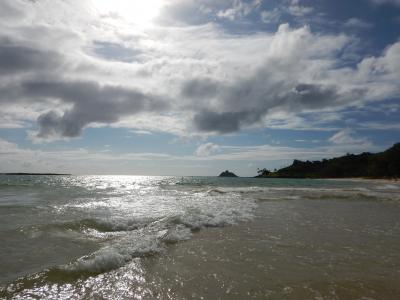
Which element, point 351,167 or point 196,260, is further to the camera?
point 351,167

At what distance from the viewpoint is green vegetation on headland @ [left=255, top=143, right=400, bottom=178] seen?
352 ft

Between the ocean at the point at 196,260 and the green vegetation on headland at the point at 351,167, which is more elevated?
the green vegetation on headland at the point at 351,167

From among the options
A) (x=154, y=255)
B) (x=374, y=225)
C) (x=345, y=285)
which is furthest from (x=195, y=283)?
(x=374, y=225)

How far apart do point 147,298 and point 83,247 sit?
422cm

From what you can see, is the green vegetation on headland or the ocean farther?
the green vegetation on headland

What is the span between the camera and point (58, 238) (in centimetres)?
949

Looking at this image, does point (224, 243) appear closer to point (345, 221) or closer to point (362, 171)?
point (345, 221)

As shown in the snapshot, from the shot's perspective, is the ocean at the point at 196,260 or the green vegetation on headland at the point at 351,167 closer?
the ocean at the point at 196,260

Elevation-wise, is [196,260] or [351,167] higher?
[351,167]

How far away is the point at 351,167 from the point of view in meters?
144

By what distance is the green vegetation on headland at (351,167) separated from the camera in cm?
10731

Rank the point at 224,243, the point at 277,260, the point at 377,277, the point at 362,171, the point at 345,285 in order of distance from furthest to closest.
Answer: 1. the point at 362,171
2. the point at 224,243
3. the point at 277,260
4. the point at 377,277
5. the point at 345,285

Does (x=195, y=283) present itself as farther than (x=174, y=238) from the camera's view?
No

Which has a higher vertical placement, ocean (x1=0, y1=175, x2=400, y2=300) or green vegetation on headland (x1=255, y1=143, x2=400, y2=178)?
green vegetation on headland (x1=255, y1=143, x2=400, y2=178)
